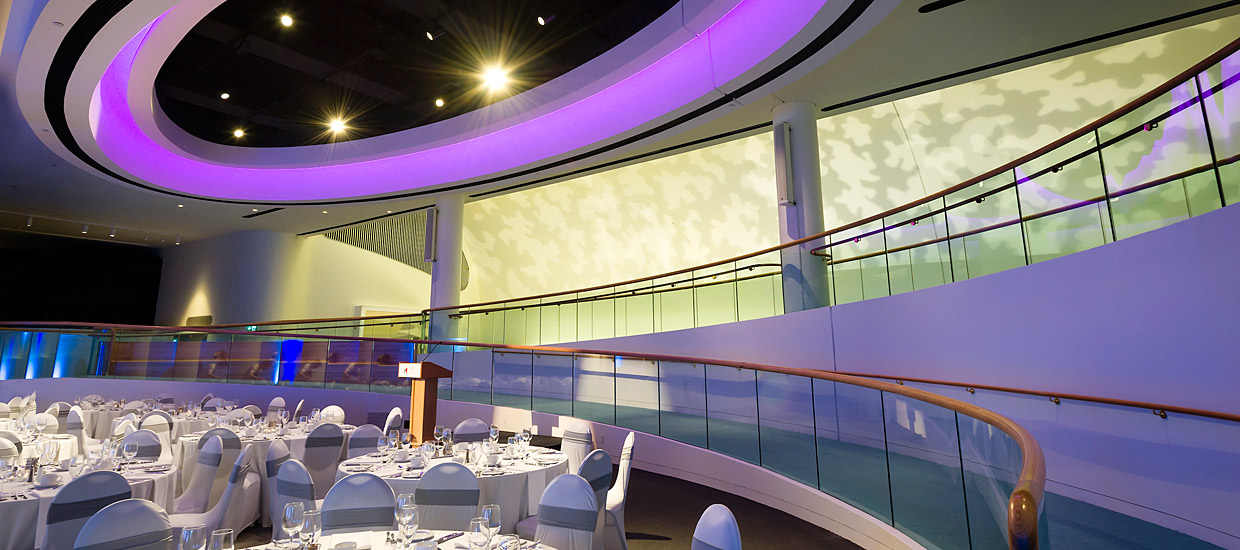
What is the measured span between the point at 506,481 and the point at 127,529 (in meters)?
2.08

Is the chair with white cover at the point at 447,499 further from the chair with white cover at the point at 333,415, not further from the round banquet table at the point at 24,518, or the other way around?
the chair with white cover at the point at 333,415

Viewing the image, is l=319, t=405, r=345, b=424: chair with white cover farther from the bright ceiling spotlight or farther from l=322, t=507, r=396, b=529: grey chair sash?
the bright ceiling spotlight

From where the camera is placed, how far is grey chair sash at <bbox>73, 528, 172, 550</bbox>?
259 cm

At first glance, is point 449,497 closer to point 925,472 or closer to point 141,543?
point 141,543

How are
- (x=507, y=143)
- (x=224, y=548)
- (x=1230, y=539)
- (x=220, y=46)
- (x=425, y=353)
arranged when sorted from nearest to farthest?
(x=224, y=548) → (x=1230, y=539) → (x=220, y=46) → (x=425, y=353) → (x=507, y=143)

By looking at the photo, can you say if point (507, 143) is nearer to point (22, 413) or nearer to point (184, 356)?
point (184, 356)

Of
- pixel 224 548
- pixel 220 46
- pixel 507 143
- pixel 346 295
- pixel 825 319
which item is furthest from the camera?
pixel 346 295

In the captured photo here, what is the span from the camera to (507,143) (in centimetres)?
1173

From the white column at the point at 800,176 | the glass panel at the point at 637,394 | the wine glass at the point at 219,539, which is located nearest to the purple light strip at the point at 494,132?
the white column at the point at 800,176

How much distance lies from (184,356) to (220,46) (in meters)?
5.09

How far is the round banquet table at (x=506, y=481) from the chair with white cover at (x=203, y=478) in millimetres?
1056

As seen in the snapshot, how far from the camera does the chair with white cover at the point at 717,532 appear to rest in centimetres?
251

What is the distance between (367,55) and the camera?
362 inches

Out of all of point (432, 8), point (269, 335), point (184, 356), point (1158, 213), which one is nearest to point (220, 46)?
point (432, 8)
